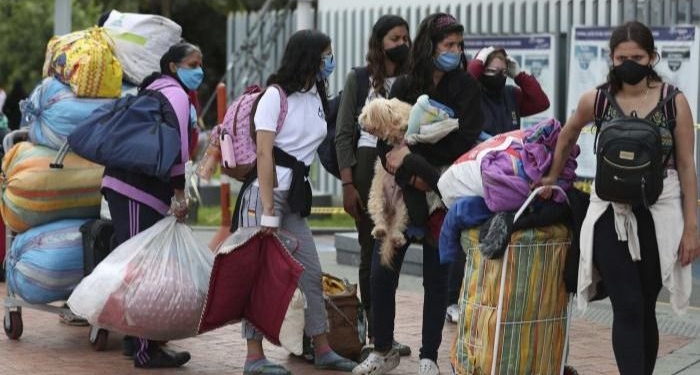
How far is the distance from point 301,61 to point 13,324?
8.97 ft

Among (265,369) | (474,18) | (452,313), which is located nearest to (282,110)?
(265,369)

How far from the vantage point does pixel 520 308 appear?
6953mm

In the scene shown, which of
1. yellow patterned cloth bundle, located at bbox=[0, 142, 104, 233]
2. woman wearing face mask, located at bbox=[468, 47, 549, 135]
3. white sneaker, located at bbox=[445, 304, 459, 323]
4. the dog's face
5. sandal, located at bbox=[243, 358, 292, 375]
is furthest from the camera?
white sneaker, located at bbox=[445, 304, 459, 323]

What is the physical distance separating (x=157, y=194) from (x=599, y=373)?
2661mm

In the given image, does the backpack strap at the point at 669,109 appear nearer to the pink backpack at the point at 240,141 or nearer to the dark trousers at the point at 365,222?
the dark trousers at the point at 365,222

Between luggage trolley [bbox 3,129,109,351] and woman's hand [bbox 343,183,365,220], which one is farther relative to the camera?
luggage trolley [bbox 3,129,109,351]

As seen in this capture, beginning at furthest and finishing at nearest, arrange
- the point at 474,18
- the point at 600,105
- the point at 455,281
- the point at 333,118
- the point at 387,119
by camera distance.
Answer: the point at 474,18
the point at 455,281
the point at 333,118
the point at 387,119
the point at 600,105

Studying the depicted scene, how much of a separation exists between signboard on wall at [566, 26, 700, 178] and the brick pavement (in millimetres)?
2666

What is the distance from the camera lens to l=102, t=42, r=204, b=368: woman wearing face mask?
836 cm

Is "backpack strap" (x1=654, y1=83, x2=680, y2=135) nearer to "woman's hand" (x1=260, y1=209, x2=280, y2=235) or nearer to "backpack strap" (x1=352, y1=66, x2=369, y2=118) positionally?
"woman's hand" (x1=260, y1=209, x2=280, y2=235)

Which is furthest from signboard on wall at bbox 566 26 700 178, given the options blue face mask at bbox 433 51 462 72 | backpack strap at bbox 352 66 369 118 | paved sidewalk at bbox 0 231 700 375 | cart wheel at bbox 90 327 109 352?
cart wheel at bbox 90 327 109 352

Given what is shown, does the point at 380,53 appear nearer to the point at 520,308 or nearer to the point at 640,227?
the point at 520,308

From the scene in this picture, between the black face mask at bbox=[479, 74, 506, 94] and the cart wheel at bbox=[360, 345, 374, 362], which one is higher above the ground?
the black face mask at bbox=[479, 74, 506, 94]

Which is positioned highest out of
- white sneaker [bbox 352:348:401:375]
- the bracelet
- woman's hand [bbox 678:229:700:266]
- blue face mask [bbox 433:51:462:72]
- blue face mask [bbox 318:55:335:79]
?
blue face mask [bbox 433:51:462:72]
